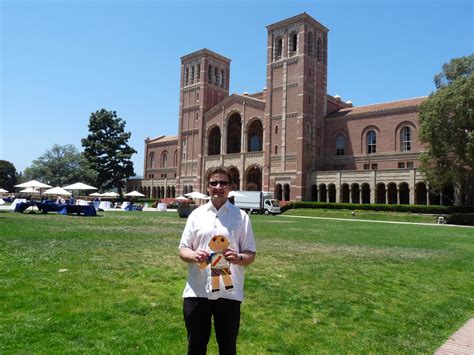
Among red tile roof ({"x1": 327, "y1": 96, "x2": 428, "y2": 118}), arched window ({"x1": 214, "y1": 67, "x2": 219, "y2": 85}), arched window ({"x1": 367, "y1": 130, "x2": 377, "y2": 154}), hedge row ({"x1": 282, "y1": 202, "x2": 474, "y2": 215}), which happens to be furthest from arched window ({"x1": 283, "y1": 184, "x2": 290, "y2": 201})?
arched window ({"x1": 214, "y1": 67, "x2": 219, "y2": 85})

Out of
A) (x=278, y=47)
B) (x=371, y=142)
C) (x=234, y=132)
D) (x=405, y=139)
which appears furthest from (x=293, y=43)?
(x=405, y=139)

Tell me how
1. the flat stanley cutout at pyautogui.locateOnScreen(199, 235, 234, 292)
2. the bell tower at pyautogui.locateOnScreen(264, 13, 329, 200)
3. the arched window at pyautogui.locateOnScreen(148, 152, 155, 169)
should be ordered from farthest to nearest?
the arched window at pyautogui.locateOnScreen(148, 152, 155, 169), the bell tower at pyautogui.locateOnScreen(264, 13, 329, 200), the flat stanley cutout at pyautogui.locateOnScreen(199, 235, 234, 292)

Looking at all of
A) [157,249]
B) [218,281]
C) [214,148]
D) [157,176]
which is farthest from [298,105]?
[218,281]

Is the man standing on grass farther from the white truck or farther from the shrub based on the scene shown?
the white truck

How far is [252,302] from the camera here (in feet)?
20.5

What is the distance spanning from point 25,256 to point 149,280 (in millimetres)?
3623

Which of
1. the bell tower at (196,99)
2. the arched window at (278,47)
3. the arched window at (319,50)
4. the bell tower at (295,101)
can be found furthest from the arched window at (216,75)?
the arched window at (319,50)

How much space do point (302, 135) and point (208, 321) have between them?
50.4 meters

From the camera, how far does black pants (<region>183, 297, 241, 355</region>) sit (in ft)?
10.8

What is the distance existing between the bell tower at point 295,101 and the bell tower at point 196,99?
14011mm

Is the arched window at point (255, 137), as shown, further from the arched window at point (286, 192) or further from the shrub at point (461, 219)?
the shrub at point (461, 219)

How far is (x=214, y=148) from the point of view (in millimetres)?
A: 67812

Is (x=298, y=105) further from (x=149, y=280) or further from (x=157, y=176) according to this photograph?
(x=149, y=280)

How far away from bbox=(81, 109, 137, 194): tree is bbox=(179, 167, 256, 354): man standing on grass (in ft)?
243
